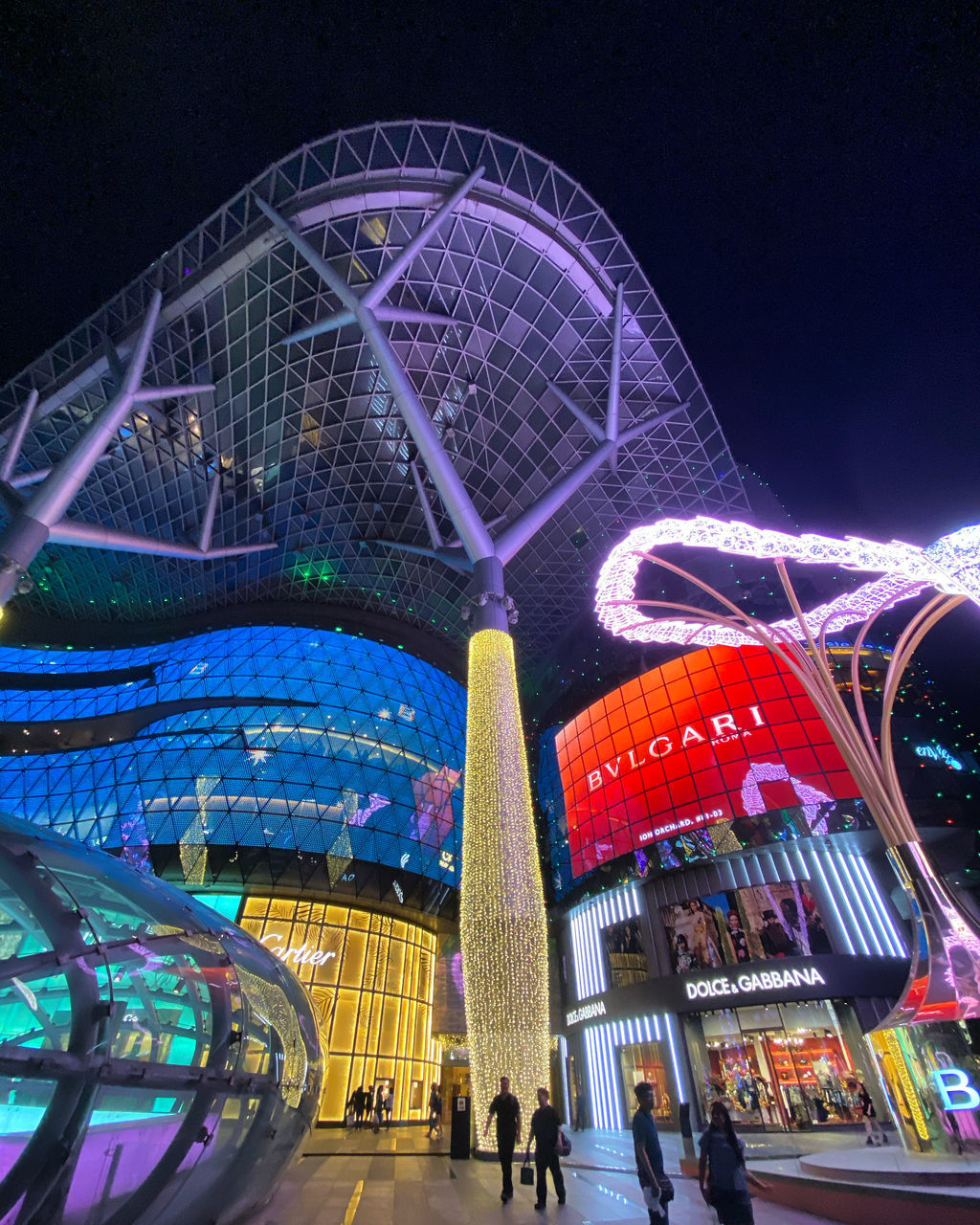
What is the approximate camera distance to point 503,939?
1397cm

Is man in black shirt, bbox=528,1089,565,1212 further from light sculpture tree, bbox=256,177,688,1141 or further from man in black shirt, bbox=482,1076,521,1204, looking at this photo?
light sculpture tree, bbox=256,177,688,1141

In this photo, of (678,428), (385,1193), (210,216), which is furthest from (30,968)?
(678,428)

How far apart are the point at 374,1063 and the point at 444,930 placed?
8232mm

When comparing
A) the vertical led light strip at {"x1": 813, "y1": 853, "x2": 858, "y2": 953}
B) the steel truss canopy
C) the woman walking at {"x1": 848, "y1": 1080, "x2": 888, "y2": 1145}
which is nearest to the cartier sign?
the steel truss canopy

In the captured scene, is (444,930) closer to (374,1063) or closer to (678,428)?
(374,1063)

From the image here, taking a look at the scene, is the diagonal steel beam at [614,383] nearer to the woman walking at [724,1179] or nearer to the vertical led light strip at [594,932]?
the vertical led light strip at [594,932]

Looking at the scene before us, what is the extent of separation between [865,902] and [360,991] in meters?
24.0

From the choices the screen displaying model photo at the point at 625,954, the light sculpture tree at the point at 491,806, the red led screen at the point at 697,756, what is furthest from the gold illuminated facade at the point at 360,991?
the light sculpture tree at the point at 491,806

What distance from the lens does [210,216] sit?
23000 mm

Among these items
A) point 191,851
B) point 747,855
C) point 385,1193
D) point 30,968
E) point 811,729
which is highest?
point 811,729

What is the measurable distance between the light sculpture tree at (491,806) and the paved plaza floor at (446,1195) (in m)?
2.18

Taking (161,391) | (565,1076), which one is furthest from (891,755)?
(565,1076)

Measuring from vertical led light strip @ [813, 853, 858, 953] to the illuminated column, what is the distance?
15605 mm

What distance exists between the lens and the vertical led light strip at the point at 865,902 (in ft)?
75.7
